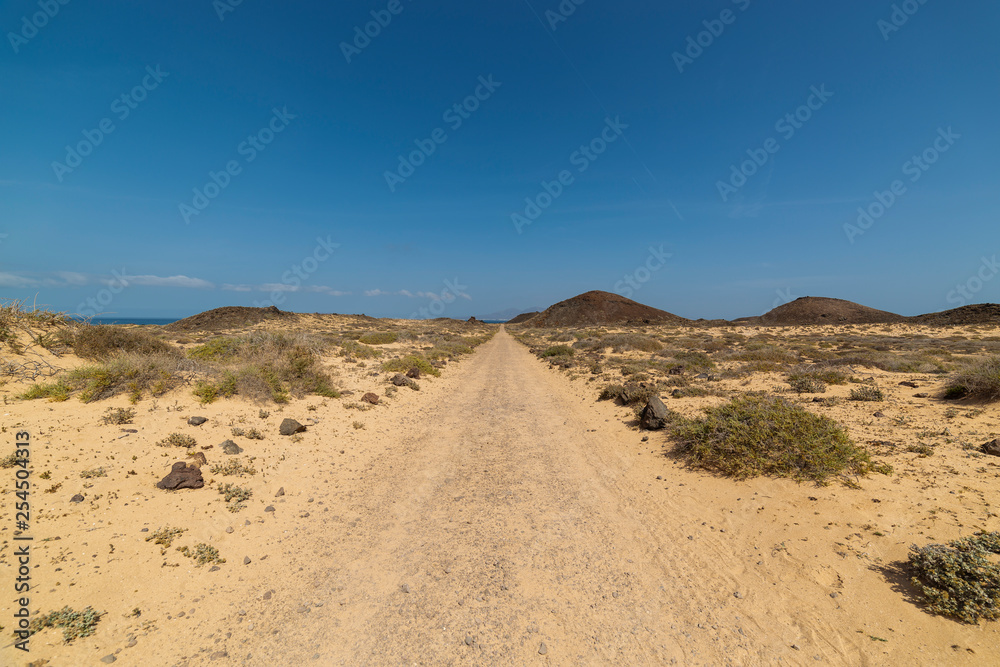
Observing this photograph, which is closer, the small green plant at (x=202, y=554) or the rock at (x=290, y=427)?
the small green plant at (x=202, y=554)

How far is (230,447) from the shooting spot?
7.54 m

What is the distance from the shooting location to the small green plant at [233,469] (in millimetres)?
6746

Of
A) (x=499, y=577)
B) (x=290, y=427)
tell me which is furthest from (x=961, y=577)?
(x=290, y=427)

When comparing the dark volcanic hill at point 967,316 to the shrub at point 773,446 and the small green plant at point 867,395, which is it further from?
the shrub at point 773,446

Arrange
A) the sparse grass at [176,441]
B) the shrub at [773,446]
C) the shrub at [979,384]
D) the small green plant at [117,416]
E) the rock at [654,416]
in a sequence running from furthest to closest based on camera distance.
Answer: the rock at [654,416], the shrub at [979,384], the small green plant at [117,416], the sparse grass at [176,441], the shrub at [773,446]

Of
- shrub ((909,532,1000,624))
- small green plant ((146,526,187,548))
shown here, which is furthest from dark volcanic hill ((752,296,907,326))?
small green plant ((146,526,187,548))

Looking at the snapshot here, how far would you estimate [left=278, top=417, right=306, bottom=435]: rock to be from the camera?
29.3 ft

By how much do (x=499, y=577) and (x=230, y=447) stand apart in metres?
6.21

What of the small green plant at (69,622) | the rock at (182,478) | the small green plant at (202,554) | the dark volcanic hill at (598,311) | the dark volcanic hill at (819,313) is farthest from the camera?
the dark volcanic hill at (598,311)

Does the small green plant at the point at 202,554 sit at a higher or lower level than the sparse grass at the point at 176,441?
lower

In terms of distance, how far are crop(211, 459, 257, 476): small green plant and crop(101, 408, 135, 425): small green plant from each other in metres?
2.53

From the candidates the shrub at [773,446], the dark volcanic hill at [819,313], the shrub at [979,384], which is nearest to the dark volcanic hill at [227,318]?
the shrub at [773,446]

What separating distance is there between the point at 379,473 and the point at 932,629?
307 inches

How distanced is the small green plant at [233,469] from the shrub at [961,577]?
9539mm
